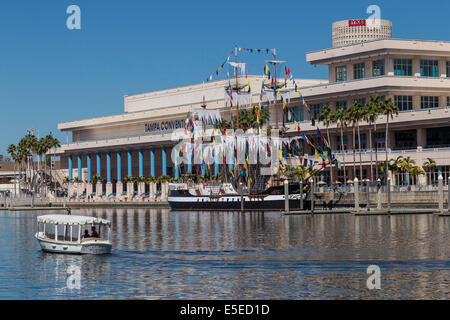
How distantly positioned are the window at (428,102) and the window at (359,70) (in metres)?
11.2

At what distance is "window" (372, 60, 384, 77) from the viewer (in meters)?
136

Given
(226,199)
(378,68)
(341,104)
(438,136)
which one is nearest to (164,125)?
(341,104)

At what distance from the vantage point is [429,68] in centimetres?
13738

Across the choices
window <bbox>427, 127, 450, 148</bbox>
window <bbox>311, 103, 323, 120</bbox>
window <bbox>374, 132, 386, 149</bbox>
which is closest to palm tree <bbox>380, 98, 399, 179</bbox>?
window <bbox>374, 132, 386, 149</bbox>

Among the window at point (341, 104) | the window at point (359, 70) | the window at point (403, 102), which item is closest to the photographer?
the window at point (403, 102)

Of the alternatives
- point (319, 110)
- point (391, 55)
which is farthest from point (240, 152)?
point (391, 55)

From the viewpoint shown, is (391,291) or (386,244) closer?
(391,291)

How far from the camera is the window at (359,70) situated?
140 m

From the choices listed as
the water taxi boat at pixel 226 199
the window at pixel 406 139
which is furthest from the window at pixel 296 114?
the window at pixel 406 139

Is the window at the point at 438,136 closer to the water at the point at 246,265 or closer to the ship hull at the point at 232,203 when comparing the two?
the ship hull at the point at 232,203

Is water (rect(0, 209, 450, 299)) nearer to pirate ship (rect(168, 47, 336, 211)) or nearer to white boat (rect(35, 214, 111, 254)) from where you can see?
white boat (rect(35, 214, 111, 254))

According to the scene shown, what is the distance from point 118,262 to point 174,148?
111016mm

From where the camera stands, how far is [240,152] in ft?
436
